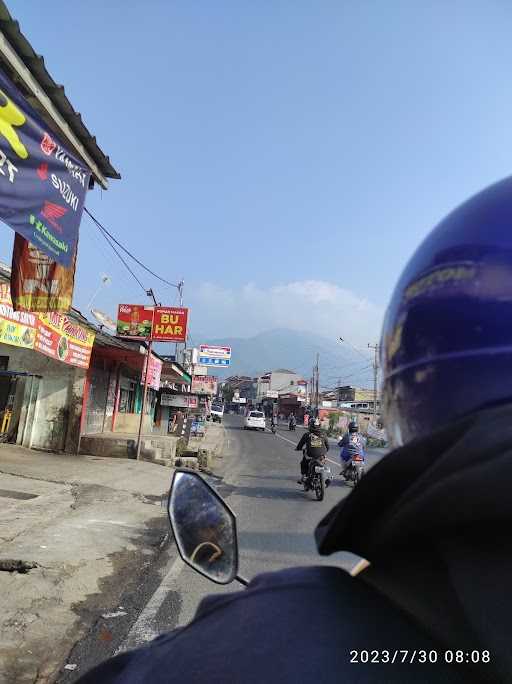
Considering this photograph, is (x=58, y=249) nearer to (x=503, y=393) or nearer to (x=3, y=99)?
(x=3, y=99)

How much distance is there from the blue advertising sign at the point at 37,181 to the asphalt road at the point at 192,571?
9.29 ft

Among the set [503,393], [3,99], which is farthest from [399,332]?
[3,99]

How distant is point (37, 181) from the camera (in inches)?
156

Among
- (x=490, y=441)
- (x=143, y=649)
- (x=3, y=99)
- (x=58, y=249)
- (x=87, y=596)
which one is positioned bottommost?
(x=87, y=596)

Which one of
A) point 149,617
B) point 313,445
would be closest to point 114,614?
point 149,617

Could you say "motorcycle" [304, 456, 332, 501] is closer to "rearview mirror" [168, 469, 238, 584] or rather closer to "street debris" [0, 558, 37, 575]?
"street debris" [0, 558, 37, 575]

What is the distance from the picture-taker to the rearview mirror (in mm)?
1062

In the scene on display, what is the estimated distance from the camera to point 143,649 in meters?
0.72

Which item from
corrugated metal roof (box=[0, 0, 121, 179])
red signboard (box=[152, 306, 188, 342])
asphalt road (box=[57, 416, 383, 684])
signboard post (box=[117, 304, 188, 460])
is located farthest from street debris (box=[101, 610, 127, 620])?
red signboard (box=[152, 306, 188, 342])

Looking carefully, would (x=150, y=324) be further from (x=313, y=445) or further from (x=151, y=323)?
(x=313, y=445)

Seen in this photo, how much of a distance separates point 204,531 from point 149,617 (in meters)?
2.80

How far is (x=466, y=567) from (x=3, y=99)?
3.97m

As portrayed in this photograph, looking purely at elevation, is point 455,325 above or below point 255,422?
below

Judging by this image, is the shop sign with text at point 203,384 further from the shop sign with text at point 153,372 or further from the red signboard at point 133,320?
the shop sign with text at point 153,372
